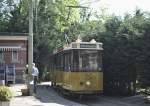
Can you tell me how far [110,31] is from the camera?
30.5m

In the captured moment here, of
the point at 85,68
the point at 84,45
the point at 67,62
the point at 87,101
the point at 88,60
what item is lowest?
the point at 87,101

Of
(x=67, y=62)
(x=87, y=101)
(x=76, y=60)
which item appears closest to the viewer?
(x=76, y=60)

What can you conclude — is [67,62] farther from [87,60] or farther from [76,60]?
[87,60]

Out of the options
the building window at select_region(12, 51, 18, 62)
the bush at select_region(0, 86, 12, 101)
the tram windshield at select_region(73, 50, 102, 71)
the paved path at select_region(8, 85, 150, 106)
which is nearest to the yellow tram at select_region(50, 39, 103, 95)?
the tram windshield at select_region(73, 50, 102, 71)

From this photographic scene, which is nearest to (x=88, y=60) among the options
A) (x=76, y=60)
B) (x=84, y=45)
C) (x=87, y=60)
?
(x=87, y=60)

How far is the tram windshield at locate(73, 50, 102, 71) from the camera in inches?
1075

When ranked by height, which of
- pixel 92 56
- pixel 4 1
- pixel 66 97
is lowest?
pixel 66 97

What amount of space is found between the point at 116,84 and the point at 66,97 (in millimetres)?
3349

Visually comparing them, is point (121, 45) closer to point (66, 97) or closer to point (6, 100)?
point (66, 97)

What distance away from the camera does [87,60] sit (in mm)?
27500

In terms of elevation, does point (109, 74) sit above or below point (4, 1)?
below

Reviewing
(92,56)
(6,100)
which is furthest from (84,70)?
(6,100)

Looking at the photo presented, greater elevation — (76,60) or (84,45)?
(84,45)

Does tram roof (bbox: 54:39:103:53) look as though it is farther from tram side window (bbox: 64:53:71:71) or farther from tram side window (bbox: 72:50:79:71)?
tram side window (bbox: 64:53:71:71)
